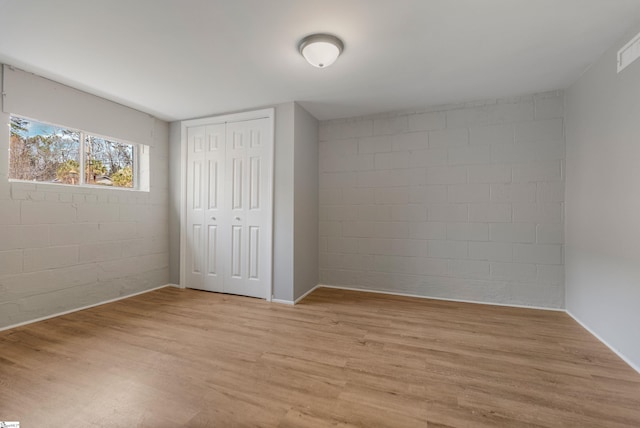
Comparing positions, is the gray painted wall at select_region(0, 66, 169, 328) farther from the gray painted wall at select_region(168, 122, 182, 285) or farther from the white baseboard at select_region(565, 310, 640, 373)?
the white baseboard at select_region(565, 310, 640, 373)

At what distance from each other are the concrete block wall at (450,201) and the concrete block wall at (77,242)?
8.25 ft

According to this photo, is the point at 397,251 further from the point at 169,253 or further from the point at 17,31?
the point at 17,31

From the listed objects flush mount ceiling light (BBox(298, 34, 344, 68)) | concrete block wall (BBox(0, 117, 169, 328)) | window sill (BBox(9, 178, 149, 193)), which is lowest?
concrete block wall (BBox(0, 117, 169, 328))

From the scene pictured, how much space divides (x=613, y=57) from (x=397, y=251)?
8.91ft

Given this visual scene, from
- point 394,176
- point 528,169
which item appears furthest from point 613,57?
point 394,176

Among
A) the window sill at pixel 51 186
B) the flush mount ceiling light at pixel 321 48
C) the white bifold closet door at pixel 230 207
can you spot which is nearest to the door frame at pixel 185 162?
the white bifold closet door at pixel 230 207

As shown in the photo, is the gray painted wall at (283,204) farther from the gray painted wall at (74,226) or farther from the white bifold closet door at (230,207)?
the gray painted wall at (74,226)

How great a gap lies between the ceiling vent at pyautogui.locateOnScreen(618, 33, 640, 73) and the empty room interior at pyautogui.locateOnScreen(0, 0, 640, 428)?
1.4 inches

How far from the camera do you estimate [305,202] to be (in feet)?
11.8

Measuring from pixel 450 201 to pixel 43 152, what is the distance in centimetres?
477

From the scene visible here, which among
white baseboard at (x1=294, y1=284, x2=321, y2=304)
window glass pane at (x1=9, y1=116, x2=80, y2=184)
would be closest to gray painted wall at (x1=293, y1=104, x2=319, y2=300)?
white baseboard at (x1=294, y1=284, x2=321, y2=304)

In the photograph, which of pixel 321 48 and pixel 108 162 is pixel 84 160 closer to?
pixel 108 162

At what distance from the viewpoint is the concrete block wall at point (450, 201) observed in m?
3.04

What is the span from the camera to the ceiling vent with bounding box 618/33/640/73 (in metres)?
1.89
